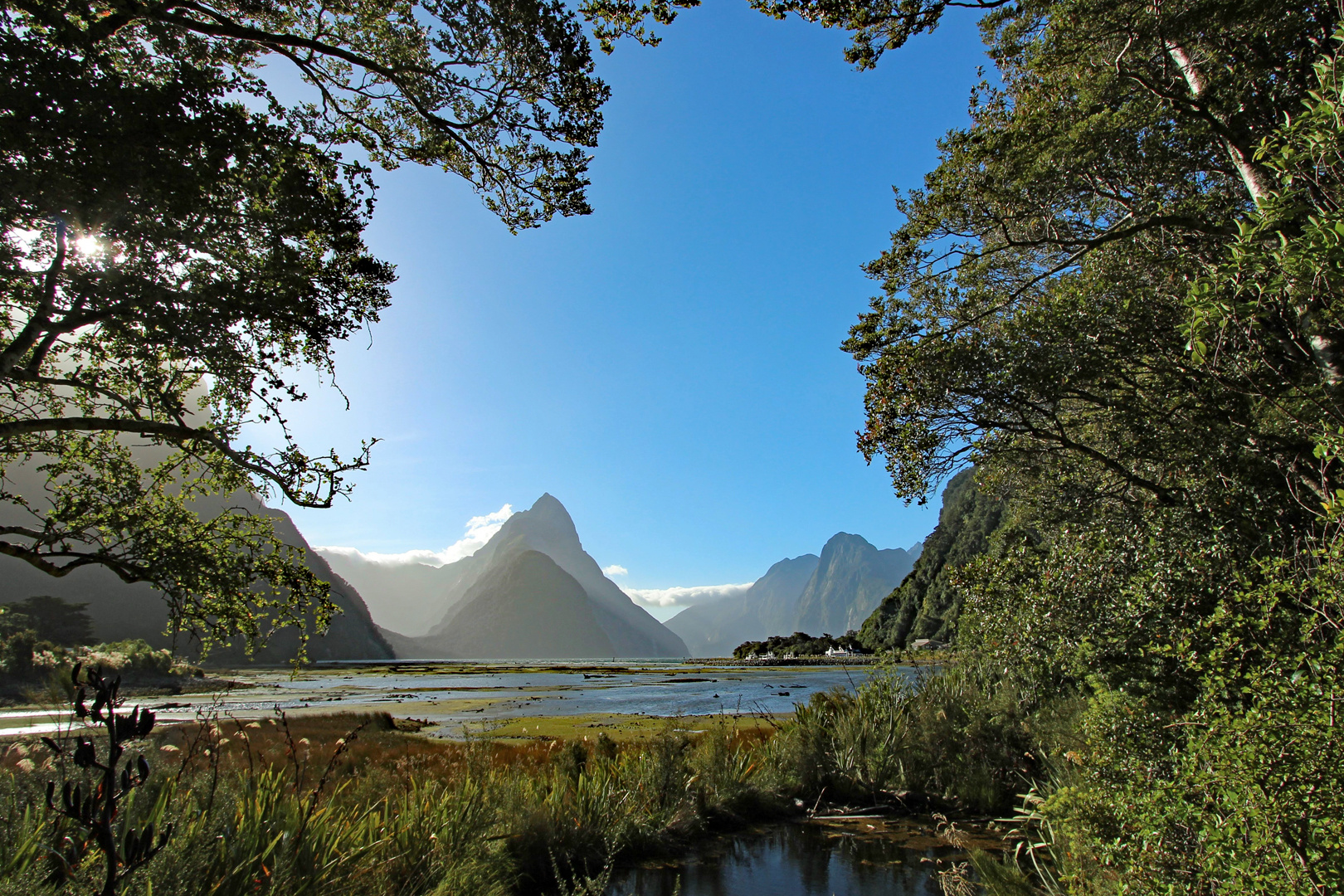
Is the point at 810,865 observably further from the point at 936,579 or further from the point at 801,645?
the point at 801,645

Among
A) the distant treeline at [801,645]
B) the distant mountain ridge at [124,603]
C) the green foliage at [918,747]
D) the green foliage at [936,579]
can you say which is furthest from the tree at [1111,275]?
the distant mountain ridge at [124,603]

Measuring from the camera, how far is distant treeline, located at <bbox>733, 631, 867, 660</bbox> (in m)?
96.3

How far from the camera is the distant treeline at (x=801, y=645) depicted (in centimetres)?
9626

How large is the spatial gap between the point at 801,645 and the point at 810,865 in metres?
101

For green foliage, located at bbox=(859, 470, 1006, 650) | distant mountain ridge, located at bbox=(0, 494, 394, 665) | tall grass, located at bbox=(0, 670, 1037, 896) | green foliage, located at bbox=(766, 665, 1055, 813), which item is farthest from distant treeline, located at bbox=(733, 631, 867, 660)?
tall grass, located at bbox=(0, 670, 1037, 896)

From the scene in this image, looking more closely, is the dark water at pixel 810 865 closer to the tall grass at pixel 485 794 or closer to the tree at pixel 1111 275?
the tall grass at pixel 485 794

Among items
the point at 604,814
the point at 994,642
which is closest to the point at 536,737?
the point at 604,814

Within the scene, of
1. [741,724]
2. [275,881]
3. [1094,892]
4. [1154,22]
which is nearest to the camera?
[275,881]

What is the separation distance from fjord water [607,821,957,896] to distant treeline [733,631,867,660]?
283 feet

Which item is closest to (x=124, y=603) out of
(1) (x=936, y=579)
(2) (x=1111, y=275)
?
(1) (x=936, y=579)

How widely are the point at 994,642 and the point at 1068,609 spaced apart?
6.34ft

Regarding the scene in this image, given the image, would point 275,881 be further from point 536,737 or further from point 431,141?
point 536,737

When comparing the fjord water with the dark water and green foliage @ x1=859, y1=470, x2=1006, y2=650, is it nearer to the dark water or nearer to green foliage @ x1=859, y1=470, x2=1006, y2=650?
the dark water

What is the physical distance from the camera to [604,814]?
736cm
